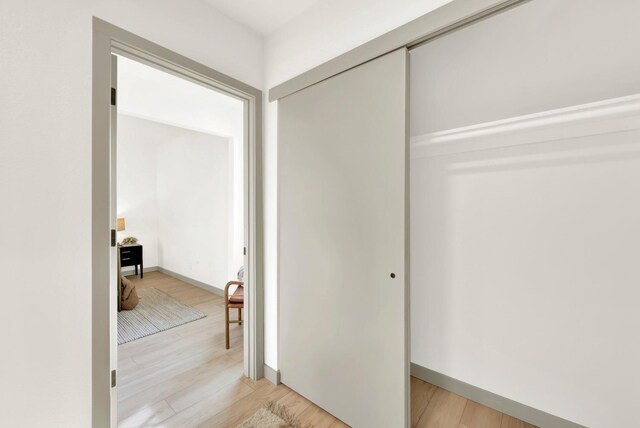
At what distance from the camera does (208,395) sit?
187 cm

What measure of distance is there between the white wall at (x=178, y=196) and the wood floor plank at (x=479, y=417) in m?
3.03

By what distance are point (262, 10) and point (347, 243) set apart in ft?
5.65

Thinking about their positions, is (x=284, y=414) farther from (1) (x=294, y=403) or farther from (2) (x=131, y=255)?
(2) (x=131, y=255)

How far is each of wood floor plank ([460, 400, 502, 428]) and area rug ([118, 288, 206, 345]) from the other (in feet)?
9.45

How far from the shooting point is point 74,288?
124cm

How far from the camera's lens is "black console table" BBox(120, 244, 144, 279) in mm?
4777

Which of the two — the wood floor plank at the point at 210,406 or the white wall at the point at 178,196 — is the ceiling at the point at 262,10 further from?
the wood floor plank at the point at 210,406

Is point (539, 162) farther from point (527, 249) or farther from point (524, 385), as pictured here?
point (524, 385)

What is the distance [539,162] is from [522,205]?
0.27 meters

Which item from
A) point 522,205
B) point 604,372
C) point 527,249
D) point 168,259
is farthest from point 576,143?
point 168,259

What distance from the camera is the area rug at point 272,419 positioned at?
5.20 ft

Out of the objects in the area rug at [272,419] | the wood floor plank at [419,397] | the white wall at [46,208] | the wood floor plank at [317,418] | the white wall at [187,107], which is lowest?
the wood floor plank at [419,397]

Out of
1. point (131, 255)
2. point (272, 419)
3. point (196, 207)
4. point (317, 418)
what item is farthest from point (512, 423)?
point (131, 255)

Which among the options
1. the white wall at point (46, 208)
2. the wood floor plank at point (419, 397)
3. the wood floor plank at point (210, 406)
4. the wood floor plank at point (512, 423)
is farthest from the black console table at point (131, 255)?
the wood floor plank at point (512, 423)
